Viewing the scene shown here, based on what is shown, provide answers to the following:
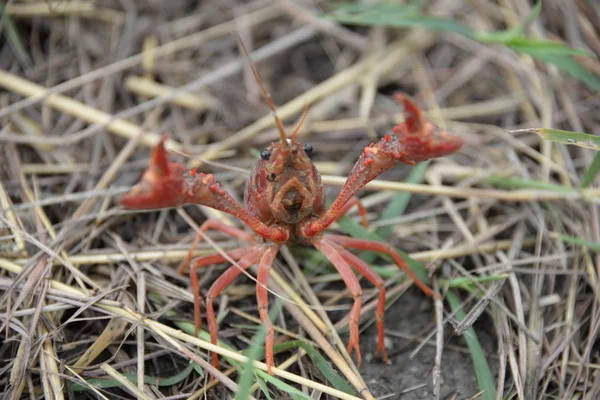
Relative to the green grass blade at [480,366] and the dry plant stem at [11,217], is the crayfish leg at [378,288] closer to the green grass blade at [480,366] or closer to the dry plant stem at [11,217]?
the green grass blade at [480,366]

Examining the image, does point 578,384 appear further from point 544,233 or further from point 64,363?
point 64,363

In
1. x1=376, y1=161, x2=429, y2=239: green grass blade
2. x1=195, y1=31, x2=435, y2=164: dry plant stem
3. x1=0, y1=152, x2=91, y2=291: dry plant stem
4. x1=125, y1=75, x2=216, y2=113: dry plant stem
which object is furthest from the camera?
x1=125, y1=75, x2=216, y2=113: dry plant stem

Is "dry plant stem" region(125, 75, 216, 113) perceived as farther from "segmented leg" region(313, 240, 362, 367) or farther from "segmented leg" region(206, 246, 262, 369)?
"segmented leg" region(313, 240, 362, 367)

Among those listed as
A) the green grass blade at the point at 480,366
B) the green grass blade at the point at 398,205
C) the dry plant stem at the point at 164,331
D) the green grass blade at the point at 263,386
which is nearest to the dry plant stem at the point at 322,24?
the green grass blade at the point at 398,205

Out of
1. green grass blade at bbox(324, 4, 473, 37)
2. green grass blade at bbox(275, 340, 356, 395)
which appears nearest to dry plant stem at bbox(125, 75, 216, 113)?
green grass blade at bbox(324, 4, 473, 37)

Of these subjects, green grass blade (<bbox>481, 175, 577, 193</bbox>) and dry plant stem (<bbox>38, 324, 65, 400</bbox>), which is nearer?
dry plant stem (<bbox>38, 324, 65, 400</bbox>)

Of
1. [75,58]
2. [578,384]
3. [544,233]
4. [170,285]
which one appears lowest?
[578,384]

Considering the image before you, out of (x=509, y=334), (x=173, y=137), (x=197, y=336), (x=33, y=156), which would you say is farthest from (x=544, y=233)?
(x=33, y=156)
